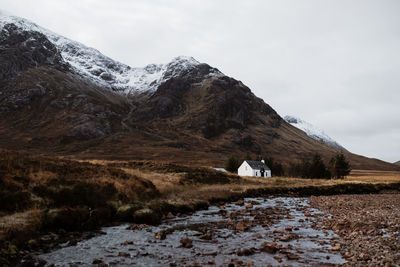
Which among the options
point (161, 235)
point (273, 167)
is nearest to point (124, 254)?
point (161, 235)

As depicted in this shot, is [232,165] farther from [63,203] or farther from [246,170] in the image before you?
[63,203]

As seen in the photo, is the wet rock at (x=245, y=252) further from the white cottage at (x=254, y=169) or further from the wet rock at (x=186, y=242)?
the white cottage at (x=254, y=169)

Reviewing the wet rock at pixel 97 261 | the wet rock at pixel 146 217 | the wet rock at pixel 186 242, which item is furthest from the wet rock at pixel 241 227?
the wet rock at pixel 97 261

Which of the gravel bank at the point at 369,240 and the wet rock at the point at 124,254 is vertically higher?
the gravel bank at the point at 369,240

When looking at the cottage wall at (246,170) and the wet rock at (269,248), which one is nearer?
the wet rock at (269,248)

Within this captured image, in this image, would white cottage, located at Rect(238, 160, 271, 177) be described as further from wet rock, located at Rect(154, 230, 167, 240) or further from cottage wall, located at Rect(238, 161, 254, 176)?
wet rock, located at Rect(154, 230, 167, 240)

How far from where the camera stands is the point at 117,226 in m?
23.8

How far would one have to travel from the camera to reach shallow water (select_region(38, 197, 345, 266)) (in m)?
15.7

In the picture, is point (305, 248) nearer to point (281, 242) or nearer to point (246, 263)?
point (281, 242)

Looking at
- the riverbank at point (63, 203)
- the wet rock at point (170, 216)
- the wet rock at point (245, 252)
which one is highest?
the riverbank at point (63, 203)

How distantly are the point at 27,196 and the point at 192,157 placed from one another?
6667 inches

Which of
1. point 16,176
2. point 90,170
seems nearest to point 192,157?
point 90,170

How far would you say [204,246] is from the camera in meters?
18.7

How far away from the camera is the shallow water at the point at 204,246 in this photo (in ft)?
51.4
